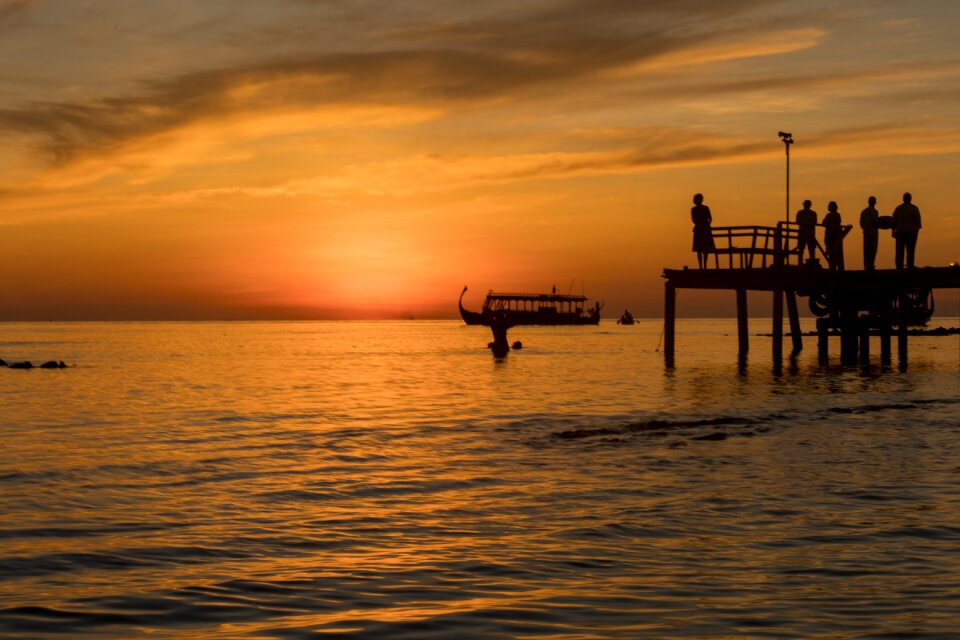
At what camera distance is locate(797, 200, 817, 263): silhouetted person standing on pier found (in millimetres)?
37719

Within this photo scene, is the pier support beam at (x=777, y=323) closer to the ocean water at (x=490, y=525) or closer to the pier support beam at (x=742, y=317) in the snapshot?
the pier support beam at (x=742, y=317)

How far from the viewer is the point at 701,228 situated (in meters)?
37.2

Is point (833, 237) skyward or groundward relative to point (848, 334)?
skyward

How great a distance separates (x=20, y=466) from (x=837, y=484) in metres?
12.9

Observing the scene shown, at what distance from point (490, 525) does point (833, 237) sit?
3169 centimetres

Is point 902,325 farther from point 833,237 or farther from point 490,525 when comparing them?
point 490,525

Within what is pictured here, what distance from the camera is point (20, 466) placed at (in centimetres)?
1764

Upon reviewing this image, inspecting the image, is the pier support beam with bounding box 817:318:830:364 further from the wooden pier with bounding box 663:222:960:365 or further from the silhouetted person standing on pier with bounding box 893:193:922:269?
the silhouetted person standing on pier with bounding box 893:193:922:269

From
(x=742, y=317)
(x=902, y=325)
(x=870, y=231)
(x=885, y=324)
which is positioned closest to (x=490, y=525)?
(x=870, y=231)

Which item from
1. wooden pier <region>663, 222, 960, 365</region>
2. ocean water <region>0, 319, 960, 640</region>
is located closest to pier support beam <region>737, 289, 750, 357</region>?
wooden pier <region>663, 222, 960, 365</region>

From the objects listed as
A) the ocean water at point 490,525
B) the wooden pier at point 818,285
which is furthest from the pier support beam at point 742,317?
the ocean water at point 490,525

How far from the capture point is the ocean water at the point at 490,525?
8.07 m

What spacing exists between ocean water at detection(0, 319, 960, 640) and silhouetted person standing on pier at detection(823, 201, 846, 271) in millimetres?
13563

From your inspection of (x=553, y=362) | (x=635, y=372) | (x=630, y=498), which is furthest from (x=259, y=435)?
(x=553, y=362)
